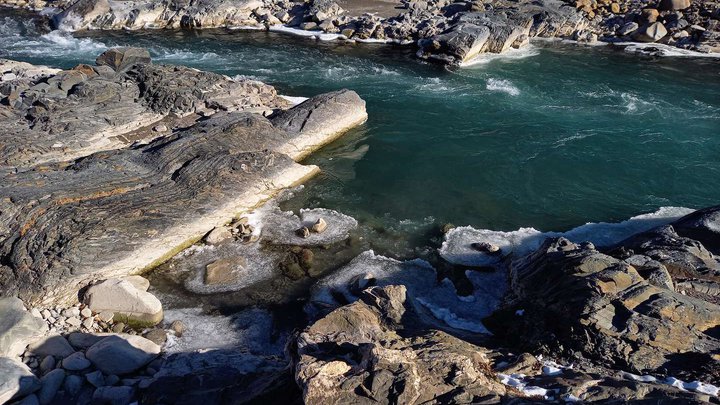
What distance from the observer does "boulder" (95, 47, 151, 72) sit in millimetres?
19234

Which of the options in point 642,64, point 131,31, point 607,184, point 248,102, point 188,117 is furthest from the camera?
point 131,31

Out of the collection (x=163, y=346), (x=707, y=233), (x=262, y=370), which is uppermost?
(x=707, y=233)

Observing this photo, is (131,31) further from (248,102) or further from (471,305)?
(471,305)

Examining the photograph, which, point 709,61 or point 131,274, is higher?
point 709,61

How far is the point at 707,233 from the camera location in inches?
448

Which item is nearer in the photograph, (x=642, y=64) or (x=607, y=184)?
(x=607, y=184)

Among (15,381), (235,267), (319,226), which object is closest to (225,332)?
(235,267)

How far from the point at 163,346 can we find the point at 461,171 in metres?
9.67

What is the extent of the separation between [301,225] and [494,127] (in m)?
8.37

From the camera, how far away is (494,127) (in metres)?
18.6

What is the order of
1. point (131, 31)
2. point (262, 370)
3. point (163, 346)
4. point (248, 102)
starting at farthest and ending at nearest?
point (131, 31)
point (248, 102)
point (163, 346)
point (262, 370)

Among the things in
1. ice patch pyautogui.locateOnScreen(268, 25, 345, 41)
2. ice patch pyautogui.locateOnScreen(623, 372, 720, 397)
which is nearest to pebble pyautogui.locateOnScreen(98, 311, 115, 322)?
ice patch pyautogui.locateOnScreen(623, 372, 720, 397)

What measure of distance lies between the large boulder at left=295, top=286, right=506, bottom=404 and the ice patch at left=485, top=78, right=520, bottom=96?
15.4 meters

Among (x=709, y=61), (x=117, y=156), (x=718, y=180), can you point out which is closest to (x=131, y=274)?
(x=117, y=156)
